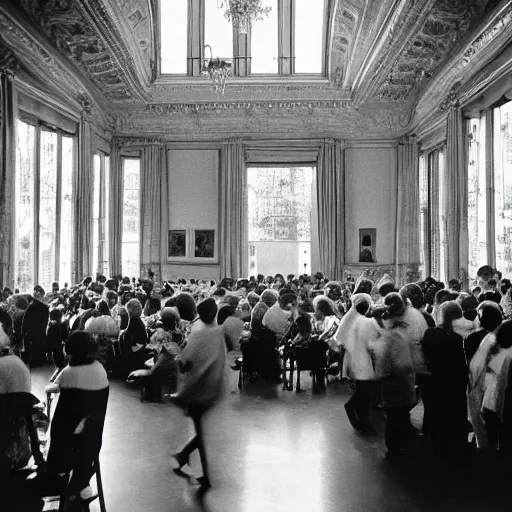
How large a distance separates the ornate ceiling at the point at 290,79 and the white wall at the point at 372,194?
76 cm

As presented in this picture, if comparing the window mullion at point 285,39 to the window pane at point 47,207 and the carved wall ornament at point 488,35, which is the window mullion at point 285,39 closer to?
the carved wall ornament at point 488,35

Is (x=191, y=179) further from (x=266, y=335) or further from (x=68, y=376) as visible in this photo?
(x=68, y=376)

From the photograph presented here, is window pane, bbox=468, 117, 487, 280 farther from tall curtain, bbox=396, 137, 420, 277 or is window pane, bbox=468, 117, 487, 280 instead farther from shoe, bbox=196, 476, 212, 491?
shoe, bbox=196, 476, 212, 491

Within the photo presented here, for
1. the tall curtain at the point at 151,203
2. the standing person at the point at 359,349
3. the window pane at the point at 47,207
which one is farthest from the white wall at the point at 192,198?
the standing person at the point at 359,349

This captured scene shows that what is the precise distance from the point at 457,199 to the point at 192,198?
33.6 ft

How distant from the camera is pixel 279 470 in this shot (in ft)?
19.6

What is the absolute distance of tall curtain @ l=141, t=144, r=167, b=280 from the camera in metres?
22.6

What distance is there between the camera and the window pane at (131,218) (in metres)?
23.1

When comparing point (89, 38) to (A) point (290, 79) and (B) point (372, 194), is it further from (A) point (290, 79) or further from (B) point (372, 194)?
(B) point (372, 194)

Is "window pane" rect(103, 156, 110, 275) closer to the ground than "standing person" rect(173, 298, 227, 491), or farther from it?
farther from it

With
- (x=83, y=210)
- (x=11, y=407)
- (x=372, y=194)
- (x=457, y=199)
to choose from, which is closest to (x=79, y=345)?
(x=11, y=407)

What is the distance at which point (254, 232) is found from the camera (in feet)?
76.2

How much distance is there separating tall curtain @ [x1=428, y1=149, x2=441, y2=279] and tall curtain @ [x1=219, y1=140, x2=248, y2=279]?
638 centimetres

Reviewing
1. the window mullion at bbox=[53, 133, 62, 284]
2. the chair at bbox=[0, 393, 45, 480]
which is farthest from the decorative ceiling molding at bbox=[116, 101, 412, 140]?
the chair at bbox=[0, 393, 45, 480]
